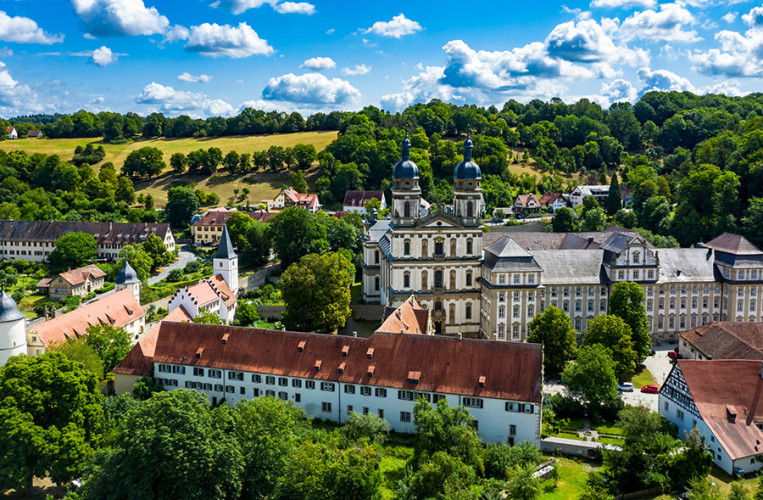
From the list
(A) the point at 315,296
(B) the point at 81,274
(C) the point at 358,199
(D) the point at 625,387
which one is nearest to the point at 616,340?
(D) the point at 625,387

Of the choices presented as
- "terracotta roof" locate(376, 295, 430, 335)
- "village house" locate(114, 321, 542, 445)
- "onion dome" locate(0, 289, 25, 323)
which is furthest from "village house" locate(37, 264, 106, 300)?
"terracotta roof" locate(376, 295, 430, 335)

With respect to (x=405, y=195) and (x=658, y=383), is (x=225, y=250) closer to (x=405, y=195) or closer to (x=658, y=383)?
(x=405, y=195)

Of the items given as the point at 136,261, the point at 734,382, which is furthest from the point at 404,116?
the point at 734,382

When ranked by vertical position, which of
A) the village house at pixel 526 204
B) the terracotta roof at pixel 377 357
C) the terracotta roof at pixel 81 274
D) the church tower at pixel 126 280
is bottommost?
the terracotta roof at pixel 377 357

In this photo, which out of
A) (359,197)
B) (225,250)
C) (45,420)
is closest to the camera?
(45,420)

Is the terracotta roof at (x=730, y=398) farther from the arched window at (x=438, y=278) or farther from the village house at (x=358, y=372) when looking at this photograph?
the arched window at (x=438, y=278)

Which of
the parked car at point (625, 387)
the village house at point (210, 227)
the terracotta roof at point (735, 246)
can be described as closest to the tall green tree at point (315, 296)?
the parked car at point (625, 387)
